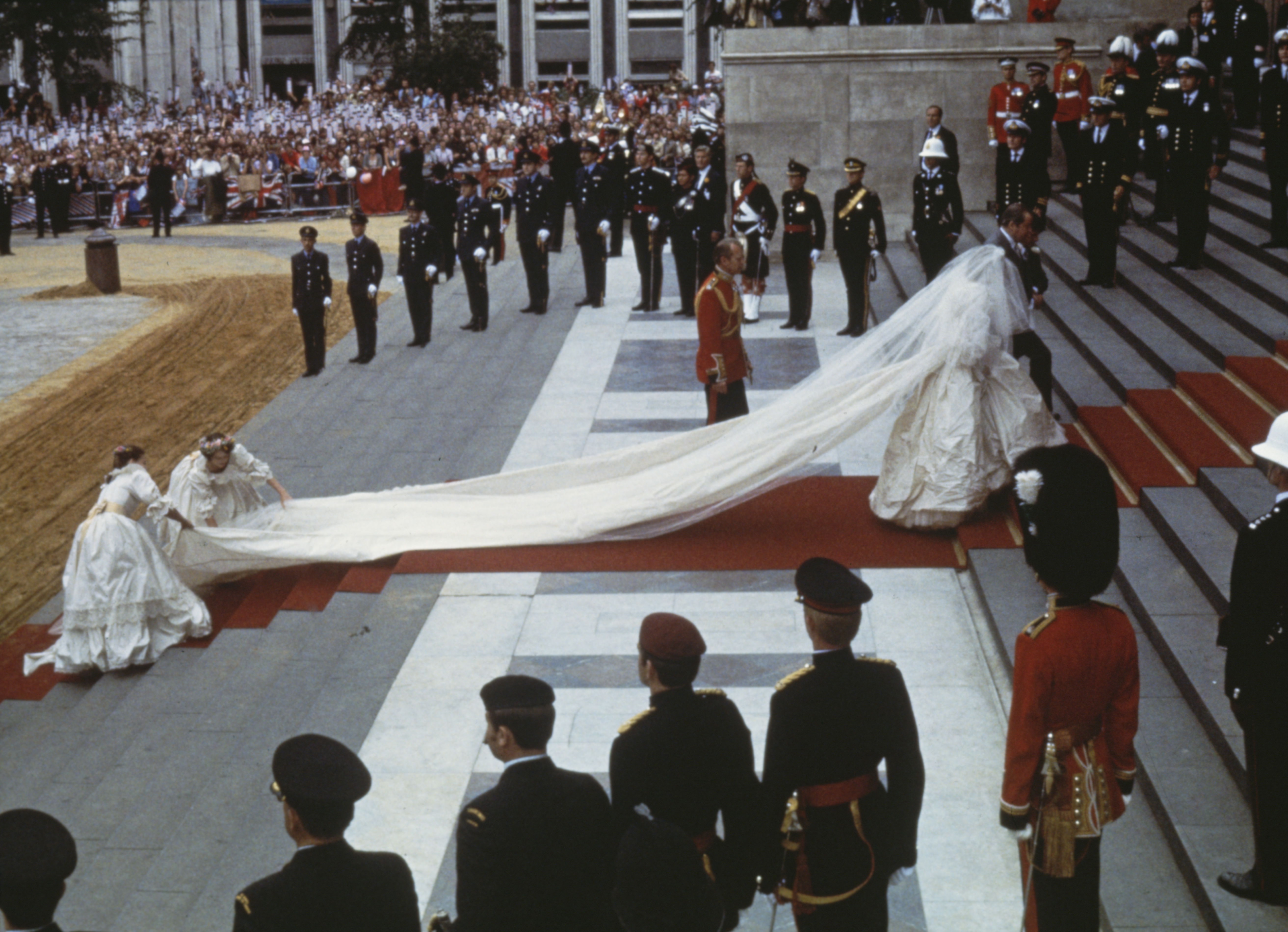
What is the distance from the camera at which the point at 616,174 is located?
56.9ft

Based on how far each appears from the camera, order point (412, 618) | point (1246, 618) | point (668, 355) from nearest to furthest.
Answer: point (1246, 618)
point (412, 618)
point (668, 355)

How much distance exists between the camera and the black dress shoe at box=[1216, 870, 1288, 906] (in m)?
4.61

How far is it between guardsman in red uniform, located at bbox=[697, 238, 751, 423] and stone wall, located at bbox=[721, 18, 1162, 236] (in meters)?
9.47

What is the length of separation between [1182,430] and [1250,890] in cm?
485

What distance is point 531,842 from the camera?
10.9 feet

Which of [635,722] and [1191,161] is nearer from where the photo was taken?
[635,722]

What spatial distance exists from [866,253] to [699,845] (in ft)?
37.6

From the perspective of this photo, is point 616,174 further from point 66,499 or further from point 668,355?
point 66,499

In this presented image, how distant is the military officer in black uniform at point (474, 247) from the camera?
15961 millimetres

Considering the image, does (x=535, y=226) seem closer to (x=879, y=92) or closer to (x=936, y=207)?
(x=936, y=207)

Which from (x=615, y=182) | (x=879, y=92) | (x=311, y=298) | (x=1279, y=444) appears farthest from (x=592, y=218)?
(x=1279, y=444)

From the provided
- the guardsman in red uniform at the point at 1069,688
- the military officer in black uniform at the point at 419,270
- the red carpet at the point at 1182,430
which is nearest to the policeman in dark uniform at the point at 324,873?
the guardsman in red uniform at the point at 1069,688

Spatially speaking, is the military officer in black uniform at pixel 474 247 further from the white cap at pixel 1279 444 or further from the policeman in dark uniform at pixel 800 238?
the white cap at pixel 1279 444

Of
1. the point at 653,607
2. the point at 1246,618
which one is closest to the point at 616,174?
the point at 653,607
